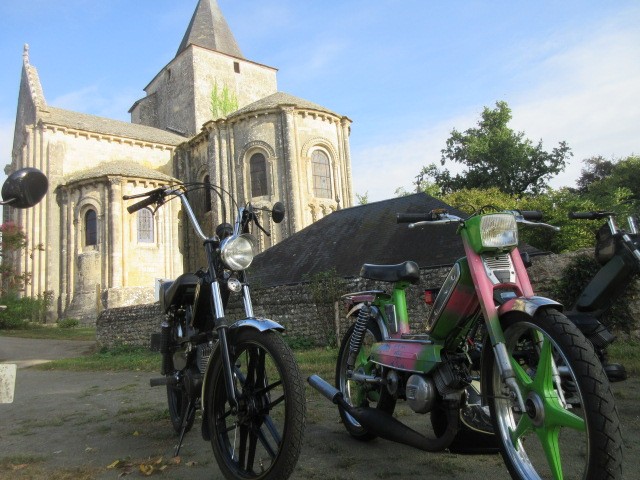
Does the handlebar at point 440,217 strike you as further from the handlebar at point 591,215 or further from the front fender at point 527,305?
the handlebar at point 591,215

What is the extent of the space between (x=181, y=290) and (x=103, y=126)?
34891 millimetres

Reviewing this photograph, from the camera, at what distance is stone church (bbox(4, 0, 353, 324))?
28.0m

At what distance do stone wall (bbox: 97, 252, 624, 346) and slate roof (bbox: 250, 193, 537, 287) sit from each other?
40.8 inches

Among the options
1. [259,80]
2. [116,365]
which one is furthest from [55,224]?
[116,365]

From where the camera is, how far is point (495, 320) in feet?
7.76

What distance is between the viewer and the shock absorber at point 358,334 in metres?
3.85

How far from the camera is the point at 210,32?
4369cm

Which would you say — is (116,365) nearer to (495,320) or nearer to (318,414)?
(318,414)

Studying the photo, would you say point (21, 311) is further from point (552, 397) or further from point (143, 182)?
point (552, 397)

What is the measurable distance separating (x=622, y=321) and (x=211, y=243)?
7.23m

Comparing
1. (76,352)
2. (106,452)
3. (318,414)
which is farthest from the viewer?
(76,352)

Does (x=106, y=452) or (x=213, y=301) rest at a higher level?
(x=213, y=301)

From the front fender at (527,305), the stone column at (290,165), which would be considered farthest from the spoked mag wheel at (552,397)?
the stone column at (290,165)

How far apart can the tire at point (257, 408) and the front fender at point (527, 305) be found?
42.1 inches
